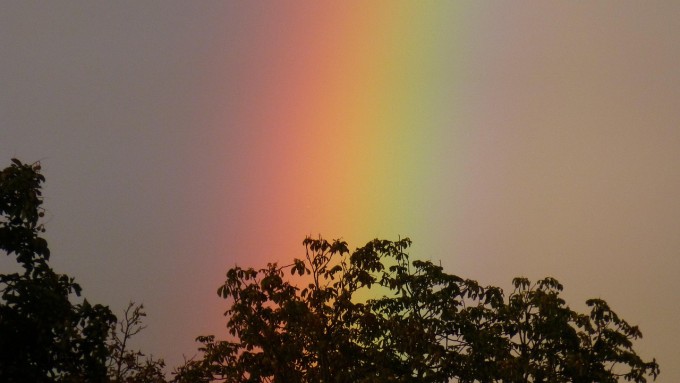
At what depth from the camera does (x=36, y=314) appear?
10.6m

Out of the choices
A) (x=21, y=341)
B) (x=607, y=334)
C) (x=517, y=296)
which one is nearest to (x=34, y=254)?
(x=21, y=341)

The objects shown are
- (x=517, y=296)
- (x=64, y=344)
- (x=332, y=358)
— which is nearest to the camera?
(x=64, y=344)

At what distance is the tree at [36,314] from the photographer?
1055 cm

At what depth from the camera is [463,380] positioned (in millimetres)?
18719

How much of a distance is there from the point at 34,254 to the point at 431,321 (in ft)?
34.1

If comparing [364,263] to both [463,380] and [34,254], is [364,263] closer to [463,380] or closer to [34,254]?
[463,380]

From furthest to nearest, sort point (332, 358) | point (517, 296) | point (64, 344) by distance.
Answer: point (517, 296) → point (332, 358) → point (64, 344)

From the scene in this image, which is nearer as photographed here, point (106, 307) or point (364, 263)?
point (106, 307)

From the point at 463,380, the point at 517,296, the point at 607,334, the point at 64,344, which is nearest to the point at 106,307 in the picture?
the point at 64,344

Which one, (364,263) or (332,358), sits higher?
(364,263)

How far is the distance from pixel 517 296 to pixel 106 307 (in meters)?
11.1

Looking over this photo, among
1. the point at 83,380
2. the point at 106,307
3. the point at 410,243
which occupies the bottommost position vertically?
the point at 83,380

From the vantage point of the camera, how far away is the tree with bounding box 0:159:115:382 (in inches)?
415

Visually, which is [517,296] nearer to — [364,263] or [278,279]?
[364,263]
